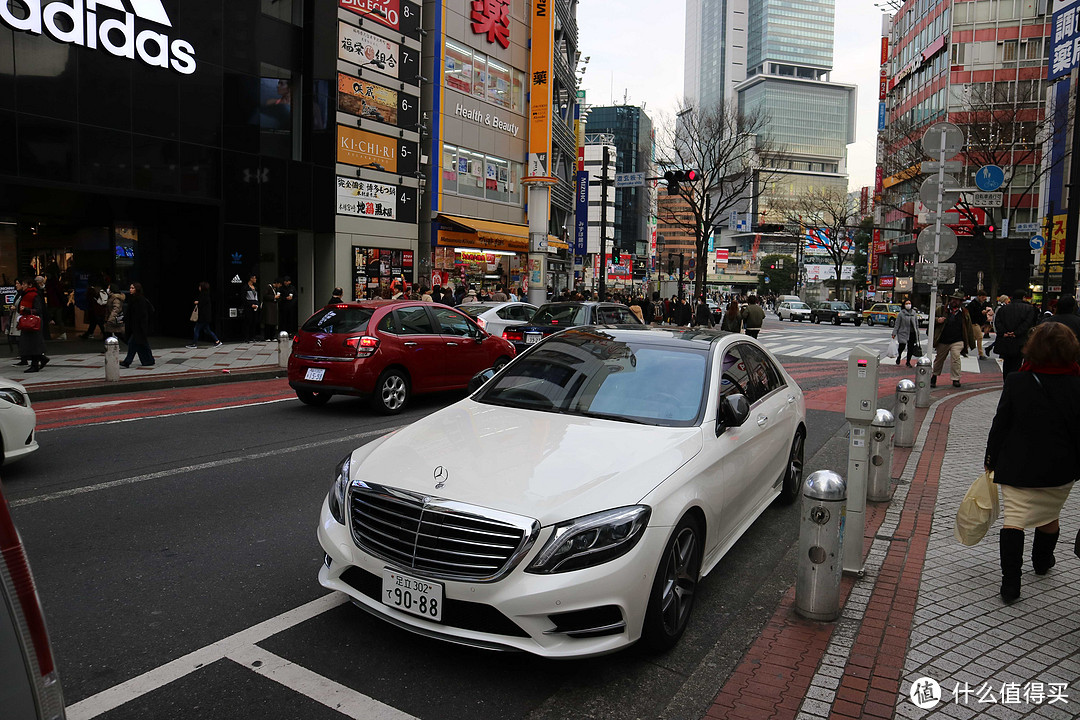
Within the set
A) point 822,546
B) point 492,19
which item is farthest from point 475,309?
point 492,19

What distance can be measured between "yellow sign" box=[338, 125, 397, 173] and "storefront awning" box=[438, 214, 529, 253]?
3195 mm

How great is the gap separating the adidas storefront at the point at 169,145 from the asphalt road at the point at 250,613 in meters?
12.5

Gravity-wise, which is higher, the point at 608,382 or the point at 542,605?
the point at 608,382

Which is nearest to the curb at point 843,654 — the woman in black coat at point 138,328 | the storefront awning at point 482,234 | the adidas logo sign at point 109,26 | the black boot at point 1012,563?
the black boot at point 1012,563

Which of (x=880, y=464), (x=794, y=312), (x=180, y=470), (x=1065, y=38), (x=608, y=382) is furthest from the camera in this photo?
(x=794, y=312)

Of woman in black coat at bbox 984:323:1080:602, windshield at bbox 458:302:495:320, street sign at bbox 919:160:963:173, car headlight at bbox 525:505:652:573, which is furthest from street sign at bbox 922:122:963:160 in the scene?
car headlight at bbox 525:505:652:573

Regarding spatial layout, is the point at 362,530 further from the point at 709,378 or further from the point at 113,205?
the point at 113,205

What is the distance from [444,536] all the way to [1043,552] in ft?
13.3

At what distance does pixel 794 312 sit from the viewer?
184 ft

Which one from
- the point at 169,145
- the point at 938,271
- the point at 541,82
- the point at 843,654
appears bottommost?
the point at 843,654

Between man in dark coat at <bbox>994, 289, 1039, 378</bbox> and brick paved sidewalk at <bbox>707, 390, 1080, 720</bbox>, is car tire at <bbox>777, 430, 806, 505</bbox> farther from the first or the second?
man in dark coat at <bbox>994, 289, 1039, 378</bbox>

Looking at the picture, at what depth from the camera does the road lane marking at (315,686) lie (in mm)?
3090

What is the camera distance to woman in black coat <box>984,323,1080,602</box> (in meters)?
4.34

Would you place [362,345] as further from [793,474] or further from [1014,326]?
[1014,326]
